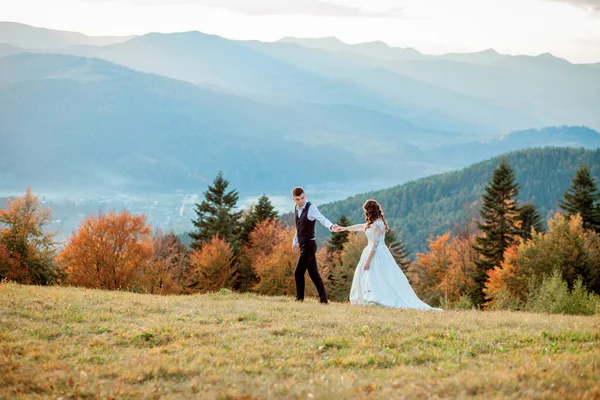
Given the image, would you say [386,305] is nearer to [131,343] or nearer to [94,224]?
[131,343]

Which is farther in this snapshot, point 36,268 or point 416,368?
point 36,268

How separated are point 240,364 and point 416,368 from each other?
273cm

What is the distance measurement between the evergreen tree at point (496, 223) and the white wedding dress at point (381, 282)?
5552 centimetres

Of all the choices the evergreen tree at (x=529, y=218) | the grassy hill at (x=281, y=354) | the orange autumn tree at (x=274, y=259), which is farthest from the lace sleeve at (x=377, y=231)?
the evergreen tree at (x=529, y=218)

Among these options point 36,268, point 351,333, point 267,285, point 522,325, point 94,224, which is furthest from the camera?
point 267,285

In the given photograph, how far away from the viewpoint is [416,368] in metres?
9.35

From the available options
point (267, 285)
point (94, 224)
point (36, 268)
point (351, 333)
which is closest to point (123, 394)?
point (351, 333)

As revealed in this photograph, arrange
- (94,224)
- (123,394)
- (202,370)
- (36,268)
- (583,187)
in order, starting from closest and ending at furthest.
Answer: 1. (123,394)
2. (202,370)
3. (36,268)
4. (94,224)
5. (583,187)

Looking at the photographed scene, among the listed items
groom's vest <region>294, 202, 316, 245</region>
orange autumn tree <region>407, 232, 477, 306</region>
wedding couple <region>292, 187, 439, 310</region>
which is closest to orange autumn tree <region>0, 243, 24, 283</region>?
wedding couple <region>292, 187, 439, 310</region>

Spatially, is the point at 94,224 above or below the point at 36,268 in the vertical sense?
above

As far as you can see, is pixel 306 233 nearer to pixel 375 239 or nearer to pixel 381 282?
pixel 375 239

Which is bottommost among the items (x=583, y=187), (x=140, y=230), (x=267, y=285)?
(x=267, y=285)

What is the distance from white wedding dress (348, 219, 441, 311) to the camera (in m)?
17.8

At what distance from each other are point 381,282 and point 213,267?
2125 inches
